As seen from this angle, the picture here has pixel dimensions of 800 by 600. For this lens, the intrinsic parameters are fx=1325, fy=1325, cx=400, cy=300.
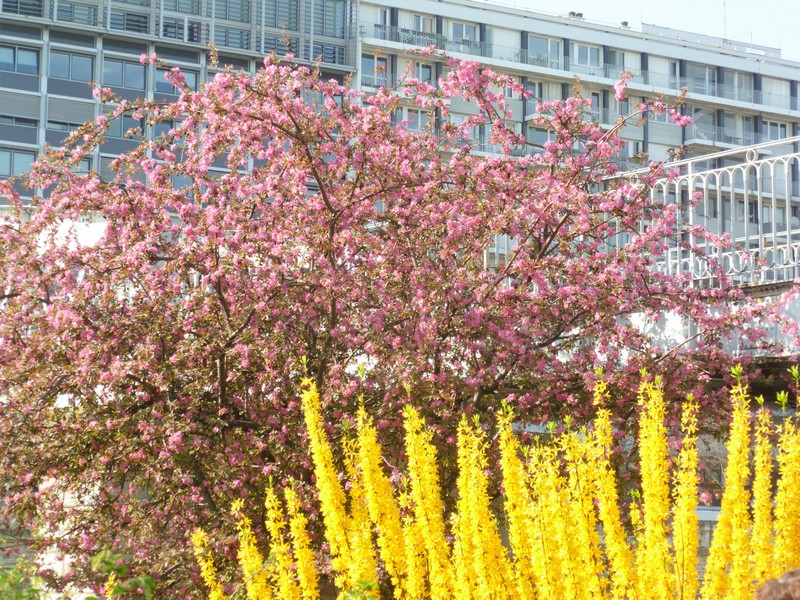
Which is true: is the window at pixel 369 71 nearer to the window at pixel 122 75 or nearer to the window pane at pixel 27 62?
the window at pixel 122 75

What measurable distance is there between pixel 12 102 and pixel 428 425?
43.6 m

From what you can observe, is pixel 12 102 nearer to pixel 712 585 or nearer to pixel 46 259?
pixel 46 259

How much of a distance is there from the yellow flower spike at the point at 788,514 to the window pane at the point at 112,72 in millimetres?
48626

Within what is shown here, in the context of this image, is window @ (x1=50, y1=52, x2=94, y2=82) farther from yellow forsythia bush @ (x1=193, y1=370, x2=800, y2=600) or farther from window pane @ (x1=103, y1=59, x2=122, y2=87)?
yellow forsythia bush @ (x1=193, y1=370, x2=800, y2=600)

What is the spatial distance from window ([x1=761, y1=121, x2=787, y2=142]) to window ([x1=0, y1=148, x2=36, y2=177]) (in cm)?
3492

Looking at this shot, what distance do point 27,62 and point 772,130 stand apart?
3566 cm

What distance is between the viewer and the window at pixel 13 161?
4894cm

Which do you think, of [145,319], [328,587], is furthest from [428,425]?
[145,319]

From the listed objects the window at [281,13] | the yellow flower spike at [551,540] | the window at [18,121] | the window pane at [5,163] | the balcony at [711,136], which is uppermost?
the window at [281,13]

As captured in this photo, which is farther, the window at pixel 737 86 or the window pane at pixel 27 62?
the window at pixel 737 86

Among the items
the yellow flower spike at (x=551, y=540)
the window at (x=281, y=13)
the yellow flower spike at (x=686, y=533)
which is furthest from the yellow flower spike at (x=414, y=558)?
the window at (x=281, y=13)

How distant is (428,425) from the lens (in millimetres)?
9852

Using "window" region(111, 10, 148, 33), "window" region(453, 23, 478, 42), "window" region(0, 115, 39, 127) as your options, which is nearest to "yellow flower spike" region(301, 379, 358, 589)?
"window" region(0, 115, 39, 127)

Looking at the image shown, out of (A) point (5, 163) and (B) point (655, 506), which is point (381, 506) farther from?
(A) point (5, 163)
